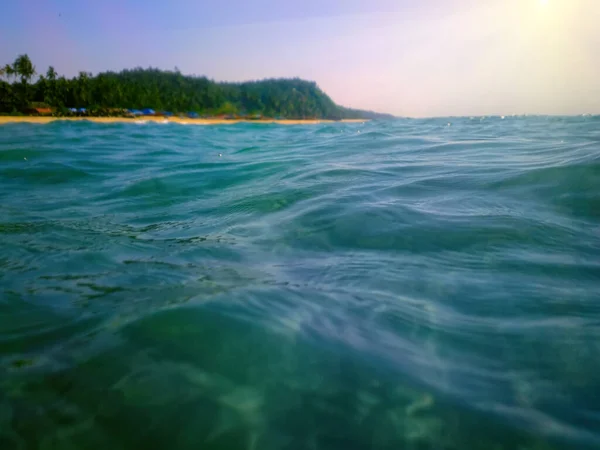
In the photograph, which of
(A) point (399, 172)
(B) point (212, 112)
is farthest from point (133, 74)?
(A) point (399, 172)

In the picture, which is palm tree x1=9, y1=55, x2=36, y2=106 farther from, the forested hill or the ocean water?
the ocean water

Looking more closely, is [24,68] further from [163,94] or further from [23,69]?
[163,94]

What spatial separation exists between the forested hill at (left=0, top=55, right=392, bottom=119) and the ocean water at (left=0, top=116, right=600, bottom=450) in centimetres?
4445

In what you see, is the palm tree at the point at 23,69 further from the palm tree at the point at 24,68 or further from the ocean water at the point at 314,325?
the ocean water at the point at 314,325

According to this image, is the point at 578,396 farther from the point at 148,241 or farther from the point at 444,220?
the point at 148,241

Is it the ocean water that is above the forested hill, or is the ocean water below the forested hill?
below

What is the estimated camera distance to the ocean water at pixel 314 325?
1.26 m

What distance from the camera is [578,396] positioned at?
1.38m

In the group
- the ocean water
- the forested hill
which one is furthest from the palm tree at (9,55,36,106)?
Result: the ocean water

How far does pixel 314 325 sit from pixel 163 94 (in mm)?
65677

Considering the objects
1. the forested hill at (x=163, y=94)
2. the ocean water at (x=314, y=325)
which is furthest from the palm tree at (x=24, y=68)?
the ocean water at (x=314, y=325)

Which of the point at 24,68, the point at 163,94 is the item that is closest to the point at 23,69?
the point at 24,68

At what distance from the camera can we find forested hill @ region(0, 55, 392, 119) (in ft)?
135

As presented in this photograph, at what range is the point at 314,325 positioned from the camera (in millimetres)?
1814
